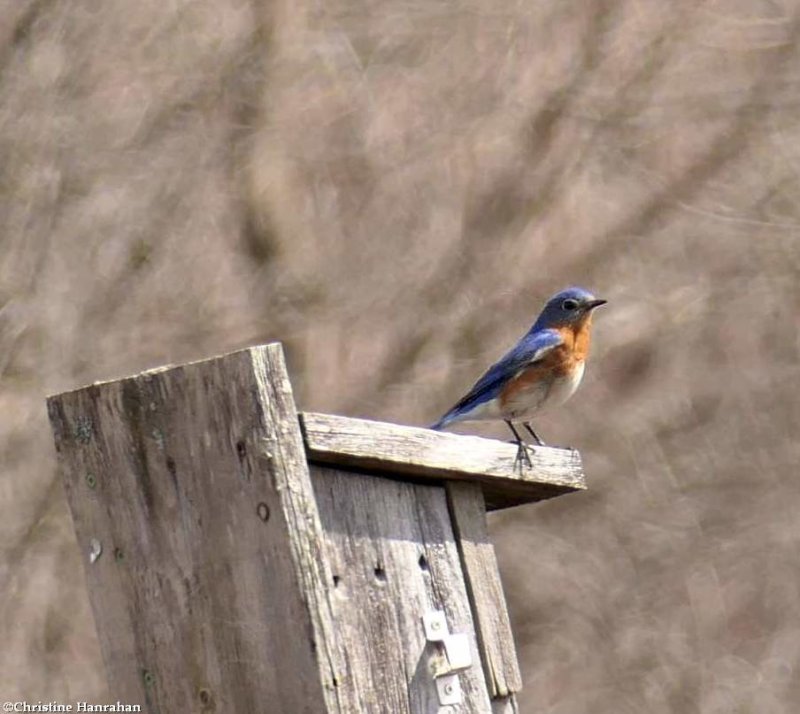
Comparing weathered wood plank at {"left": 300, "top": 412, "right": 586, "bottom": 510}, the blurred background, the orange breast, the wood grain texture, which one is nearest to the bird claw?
weathered wood plank at {"left": 300, "top": 412, "right": 586, "bottom": 510}

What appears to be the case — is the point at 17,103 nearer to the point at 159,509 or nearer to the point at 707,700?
the point at 707,700

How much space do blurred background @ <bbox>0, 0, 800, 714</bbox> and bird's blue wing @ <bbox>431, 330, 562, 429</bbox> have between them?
3.20 metres

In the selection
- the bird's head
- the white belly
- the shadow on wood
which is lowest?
the shadow on wood

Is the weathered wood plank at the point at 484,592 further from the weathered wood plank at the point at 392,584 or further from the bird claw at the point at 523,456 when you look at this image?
the bird claw at the point at 523,456

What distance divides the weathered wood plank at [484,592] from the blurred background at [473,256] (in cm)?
487

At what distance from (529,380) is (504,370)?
0.31 feet

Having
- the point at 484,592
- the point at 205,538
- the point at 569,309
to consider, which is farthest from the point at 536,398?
the point at 205,538

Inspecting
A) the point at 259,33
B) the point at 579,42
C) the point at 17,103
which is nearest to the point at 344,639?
the point at 17,103

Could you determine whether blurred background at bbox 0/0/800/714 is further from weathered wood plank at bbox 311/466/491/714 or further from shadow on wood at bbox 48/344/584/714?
shadow on wood at bbox 48/344/584/714

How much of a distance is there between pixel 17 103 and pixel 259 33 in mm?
1452

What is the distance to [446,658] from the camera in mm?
4273

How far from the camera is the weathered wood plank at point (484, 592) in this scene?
14.7 feet

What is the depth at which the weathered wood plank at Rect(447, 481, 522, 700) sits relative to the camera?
176 inches

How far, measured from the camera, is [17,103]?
9.29 meters
